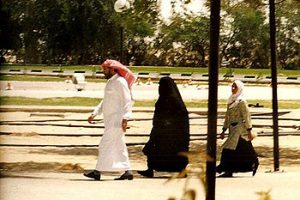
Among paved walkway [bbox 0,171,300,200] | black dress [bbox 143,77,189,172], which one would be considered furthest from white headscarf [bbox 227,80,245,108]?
paved walkway [bbox 0,171,300,200]

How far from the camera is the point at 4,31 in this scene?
2561 millimetres

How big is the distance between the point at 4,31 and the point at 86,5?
4532cm

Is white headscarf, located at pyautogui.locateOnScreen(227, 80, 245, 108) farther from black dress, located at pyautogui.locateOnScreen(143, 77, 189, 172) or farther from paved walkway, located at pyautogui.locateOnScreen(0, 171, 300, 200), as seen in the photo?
paved walkway, located at pyautogui.locateOnScreen(0, 171, 300, 200)

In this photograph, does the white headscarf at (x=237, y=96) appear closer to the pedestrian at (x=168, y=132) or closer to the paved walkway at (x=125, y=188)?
the pedestrian at (x=168, y=132)

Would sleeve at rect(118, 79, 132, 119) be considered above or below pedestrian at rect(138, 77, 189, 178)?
above

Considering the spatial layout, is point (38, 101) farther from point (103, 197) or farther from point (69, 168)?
point (103, 197)

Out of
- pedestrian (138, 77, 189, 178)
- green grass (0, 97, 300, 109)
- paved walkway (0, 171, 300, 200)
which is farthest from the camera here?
green grass (0, 97, 300, 109)

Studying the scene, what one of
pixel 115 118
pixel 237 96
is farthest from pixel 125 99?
pixel 237 96

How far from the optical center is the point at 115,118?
28.1ft

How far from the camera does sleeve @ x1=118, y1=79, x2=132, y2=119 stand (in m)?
8.48

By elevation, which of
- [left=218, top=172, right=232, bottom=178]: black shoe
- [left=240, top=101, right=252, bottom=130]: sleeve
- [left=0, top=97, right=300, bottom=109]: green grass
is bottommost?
[left=0, top=97, right=300, bottom=109]: green grass

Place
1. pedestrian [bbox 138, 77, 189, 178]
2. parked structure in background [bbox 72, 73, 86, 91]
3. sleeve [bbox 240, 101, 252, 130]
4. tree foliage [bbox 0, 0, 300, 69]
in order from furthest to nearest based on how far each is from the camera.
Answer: tree foliage [bbox 0, 0, 300, 69], parked structure in background [bbox 72, 73, 86, 91], sleeve [bbox 240, 101, 252, 130], pedestrian [bbox 138, 77, 189, 178]

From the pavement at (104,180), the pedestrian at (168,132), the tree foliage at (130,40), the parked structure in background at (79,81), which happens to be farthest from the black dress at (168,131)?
the tree foliage at (130,40)

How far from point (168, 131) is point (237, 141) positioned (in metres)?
0.88
